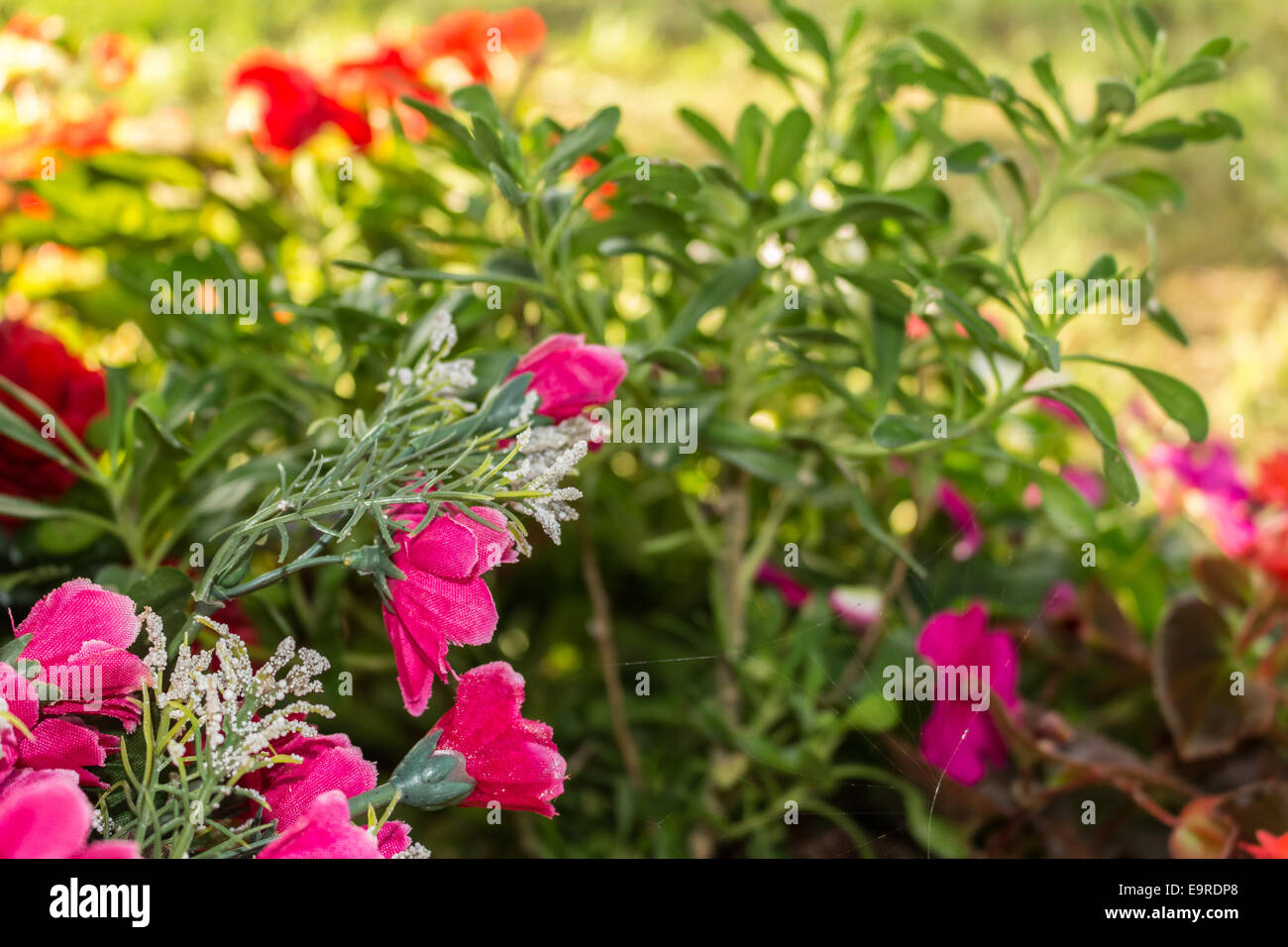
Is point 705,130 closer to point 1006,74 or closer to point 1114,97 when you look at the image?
point 1114,97

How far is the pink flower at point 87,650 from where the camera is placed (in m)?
0.25

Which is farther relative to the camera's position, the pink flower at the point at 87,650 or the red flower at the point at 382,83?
the red flower at the point at 382,83

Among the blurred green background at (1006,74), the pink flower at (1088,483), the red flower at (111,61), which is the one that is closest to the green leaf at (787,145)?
the pink flower at (1088,483)

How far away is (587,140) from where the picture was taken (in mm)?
345

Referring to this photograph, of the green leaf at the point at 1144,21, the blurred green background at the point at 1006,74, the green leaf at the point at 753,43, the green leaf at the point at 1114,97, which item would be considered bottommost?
the green leaf at the point at 1114,97

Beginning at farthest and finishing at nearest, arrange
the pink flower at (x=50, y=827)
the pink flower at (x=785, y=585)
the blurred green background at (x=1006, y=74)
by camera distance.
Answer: the blurred green background at (x=1006, y=74) → the pink flower at (x=785, y=585) → the pink flower at (x=50, y=827)

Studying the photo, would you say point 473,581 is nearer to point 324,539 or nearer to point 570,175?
point 324,539

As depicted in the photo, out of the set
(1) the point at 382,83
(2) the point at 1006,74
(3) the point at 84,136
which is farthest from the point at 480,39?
(2) the point at 1006,74

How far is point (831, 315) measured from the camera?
505mm

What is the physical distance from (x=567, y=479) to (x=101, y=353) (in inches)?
16.5

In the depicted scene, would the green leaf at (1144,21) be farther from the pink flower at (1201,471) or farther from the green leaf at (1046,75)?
the pink flower at (1201,471)

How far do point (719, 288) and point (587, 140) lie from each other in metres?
0.07

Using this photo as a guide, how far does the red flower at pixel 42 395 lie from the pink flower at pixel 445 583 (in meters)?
0.21
